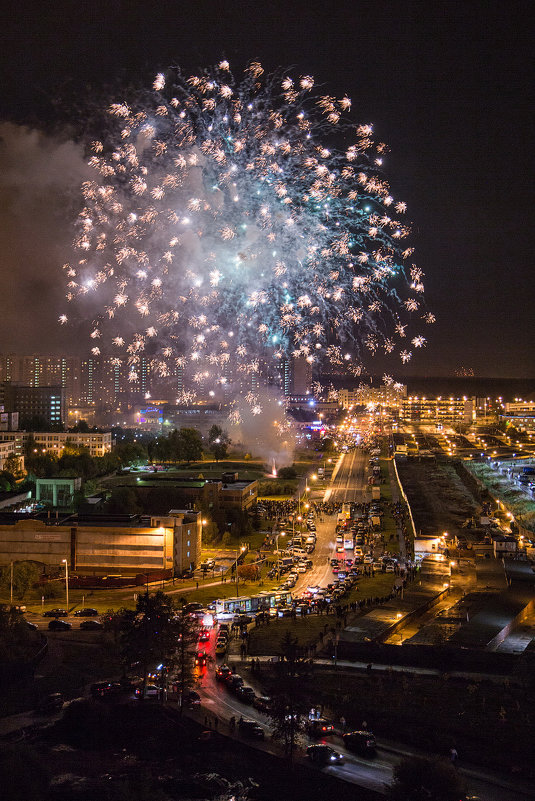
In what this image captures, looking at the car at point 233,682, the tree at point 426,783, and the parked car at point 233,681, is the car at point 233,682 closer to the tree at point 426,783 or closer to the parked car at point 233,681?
the parked car at point 233,681

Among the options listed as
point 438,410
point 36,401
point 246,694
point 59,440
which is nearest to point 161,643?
point 246,694

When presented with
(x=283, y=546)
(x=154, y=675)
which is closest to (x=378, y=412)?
(x=283, y=546)

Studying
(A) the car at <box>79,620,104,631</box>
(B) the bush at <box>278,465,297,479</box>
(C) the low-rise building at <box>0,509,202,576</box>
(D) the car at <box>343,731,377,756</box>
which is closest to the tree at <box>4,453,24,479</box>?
(B) the bush at <box>278,465,297,479</box>

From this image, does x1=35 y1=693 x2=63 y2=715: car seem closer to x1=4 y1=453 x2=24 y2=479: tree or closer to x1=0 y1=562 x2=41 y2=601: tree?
x1=0 y1=562 x2=41 y2=601: tree

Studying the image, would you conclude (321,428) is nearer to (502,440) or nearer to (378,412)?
(502,440)

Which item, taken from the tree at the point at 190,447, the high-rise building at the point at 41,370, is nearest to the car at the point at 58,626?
the tree at the point at 190,447

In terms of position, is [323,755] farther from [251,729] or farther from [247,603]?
[247,603]
